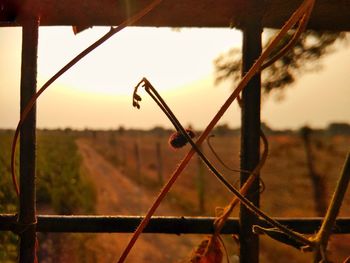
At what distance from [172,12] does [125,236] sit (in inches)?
358

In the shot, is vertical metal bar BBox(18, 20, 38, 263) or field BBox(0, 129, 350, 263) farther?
field BBox(0, 129, 350, 263)

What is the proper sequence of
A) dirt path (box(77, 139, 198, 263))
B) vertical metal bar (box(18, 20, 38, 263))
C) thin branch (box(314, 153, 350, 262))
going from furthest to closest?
dirt path (box(77, 139, 198, 263)) → vertical metal bar (box(18, 20, 38, 263)) → thin branch (box(314, 153, 350, 262))

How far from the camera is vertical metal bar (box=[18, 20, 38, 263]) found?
0.97 metres

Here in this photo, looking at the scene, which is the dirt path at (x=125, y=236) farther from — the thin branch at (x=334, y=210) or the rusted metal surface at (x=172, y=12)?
the thin branch at (x=334, y=210)

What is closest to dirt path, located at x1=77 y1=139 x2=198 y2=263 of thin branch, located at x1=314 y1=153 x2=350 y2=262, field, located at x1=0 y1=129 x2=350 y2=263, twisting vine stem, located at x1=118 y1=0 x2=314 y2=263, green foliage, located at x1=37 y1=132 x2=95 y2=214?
field, located at x1=0 y1=129 x2=350 y2=263

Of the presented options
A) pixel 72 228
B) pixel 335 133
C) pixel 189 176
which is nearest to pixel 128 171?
pixel 189 176

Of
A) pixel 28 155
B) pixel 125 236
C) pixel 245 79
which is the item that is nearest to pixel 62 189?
pixel 125 236

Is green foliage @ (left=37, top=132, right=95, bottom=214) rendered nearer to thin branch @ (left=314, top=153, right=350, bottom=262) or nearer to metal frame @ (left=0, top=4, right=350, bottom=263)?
metal frame @ (left=0, top=4, right=350, bottom=263)

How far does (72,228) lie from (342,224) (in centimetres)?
68

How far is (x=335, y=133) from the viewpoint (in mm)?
61688

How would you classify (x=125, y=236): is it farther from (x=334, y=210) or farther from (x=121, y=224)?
(x=334, y=210)

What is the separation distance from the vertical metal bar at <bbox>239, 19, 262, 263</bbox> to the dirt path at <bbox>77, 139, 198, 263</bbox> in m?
5.90

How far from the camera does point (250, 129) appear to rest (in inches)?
40.0

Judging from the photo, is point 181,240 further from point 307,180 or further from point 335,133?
point 335,133
